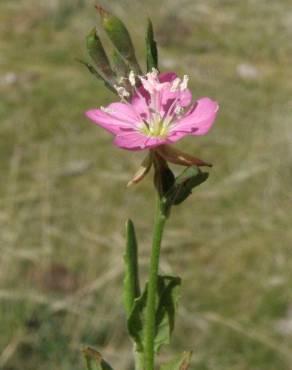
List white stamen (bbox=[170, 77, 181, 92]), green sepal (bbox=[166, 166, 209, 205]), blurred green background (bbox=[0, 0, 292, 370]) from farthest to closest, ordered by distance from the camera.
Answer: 1. blurred green background (bbox=[0, 0, 292, 370])
2. white stamen (bbox=[170, 77, 181, 92])
3. green sepal (bbox=[166, 166, 209, 205])

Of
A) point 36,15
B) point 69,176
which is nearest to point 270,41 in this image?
point 36,15

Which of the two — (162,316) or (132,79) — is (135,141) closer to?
(132,79)

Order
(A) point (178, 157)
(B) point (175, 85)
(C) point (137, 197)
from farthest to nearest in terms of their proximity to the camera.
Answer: (C) point (137, 197)
(B) point (175, 85)
(A) point (178, 157)

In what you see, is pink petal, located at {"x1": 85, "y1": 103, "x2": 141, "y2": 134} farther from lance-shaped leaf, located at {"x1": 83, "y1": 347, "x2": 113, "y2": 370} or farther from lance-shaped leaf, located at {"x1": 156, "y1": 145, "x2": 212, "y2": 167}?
lance-shaped leaf, located at {"x1": 83, "y1": 347, "x2": 113, "y2": 370}

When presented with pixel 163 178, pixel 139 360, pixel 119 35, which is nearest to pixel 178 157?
pixel 163 178

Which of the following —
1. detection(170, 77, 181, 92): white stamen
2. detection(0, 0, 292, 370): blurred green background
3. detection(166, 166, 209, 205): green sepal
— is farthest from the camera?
detection(0, 0, 292, 370): blurred green background

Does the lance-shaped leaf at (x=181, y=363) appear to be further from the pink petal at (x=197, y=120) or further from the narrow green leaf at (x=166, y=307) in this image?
the pink petal at (x=197, y=120)

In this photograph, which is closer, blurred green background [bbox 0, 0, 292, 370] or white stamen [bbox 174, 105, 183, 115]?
white stamen [bbox 174, 105, 183, 115]

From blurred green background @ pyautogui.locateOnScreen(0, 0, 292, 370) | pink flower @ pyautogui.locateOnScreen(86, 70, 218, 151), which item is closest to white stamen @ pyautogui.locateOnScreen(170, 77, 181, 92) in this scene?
pink flower @ pyautogui.locateOnScreen(86, 70, 218, 151)
